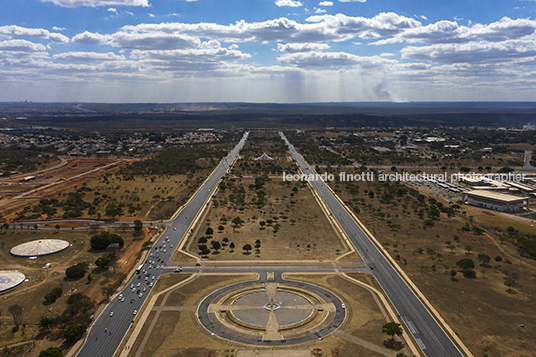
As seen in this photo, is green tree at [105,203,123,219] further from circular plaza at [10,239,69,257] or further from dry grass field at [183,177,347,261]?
dry grass field at [183,177,347,261]

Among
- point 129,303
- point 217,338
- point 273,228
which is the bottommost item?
point 217,338

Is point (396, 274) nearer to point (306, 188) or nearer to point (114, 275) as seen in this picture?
point (114, 275)

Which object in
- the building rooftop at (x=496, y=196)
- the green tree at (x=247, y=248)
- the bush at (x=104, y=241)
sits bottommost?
the green tree at (x=247, y=248)

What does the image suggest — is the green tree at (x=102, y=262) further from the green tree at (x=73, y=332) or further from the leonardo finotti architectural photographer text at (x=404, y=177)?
the leonardo finotti architectural photographer text at (x=404, y=177)

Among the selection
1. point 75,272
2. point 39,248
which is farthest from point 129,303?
point 39,248

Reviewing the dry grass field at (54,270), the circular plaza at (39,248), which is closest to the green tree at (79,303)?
the dry grass field at (54,270)

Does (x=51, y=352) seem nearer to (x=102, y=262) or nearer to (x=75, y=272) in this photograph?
(x=75, y=272)
